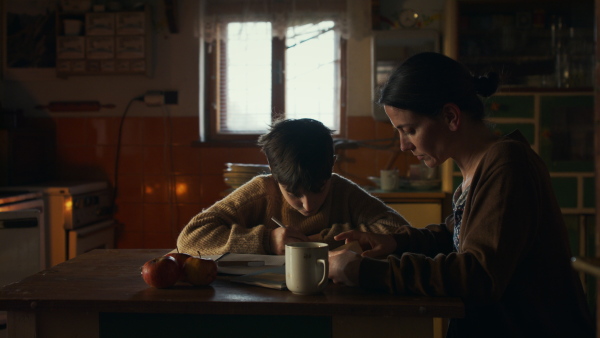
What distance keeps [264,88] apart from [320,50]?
1.52 feet

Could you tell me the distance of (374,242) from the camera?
1.47 metres

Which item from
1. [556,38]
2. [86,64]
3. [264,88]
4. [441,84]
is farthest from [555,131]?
[86,64]

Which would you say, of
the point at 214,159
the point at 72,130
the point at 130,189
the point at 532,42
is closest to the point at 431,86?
the point at 532,42

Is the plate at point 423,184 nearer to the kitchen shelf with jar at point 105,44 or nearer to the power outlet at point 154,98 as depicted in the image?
the power outlet at point 154,98

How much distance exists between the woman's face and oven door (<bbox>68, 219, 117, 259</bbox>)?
8.47 feet

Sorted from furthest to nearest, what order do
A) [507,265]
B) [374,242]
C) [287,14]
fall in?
[287,14] → [374,242] → [507,265]

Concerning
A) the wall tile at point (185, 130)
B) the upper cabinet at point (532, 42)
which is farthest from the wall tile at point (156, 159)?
the upper cabinet at point (532, 42)

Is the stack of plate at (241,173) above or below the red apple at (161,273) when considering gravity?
above

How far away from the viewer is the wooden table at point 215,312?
107cm

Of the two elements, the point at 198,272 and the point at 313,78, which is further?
the point at 313,78

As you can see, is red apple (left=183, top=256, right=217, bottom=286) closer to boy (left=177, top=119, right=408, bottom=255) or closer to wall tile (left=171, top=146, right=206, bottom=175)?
boy (left=177, top=119, right=408, bottom=255)

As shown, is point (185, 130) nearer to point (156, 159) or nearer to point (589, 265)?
point (156, 159)

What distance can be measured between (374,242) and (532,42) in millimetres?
2470

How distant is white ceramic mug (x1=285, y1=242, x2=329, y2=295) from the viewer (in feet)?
3.69
